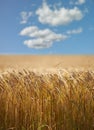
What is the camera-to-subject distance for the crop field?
4562 mm

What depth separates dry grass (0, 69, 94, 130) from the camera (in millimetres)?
4562

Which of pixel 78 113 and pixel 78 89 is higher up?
pixel 78 89

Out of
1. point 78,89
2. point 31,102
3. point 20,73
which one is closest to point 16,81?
point 20,73

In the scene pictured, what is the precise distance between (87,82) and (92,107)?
1.20ft

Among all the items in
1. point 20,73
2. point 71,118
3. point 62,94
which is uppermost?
point 20,73

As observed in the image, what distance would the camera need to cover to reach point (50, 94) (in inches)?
186

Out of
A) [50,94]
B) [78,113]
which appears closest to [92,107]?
[78,113]

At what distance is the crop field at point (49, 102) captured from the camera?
4.56 metres

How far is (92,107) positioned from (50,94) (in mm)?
551

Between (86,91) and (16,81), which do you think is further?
(16,81)

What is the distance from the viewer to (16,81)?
5160 millimetres

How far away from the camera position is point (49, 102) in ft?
15.4

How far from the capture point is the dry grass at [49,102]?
4.56 metres

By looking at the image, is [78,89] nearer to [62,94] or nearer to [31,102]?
[62,94]
